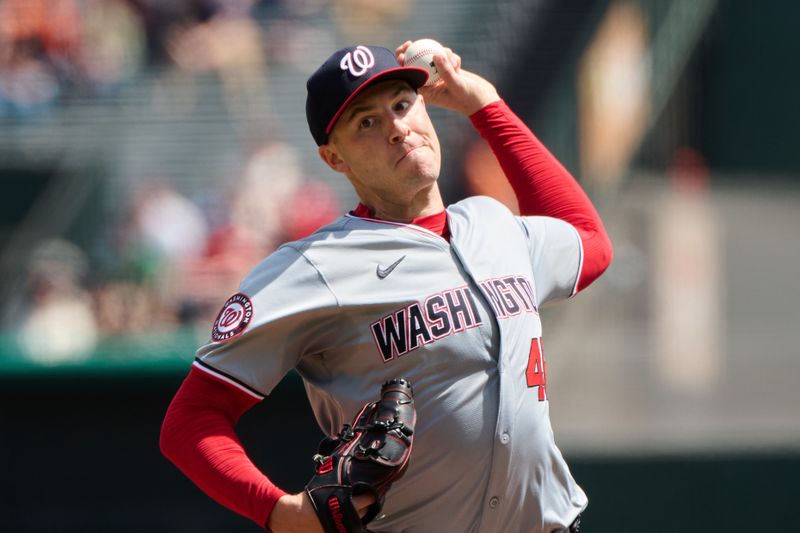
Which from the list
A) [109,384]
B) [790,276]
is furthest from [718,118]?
[109,384]

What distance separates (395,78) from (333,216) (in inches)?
236

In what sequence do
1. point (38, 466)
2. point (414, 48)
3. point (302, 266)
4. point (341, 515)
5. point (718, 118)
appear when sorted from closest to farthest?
point (341, 515) < point (302, 266) < point (414, 48) < point (38, 466) < point (718, 118)

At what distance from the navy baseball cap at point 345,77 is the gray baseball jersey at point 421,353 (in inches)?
10.2

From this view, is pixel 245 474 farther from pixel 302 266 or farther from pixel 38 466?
pixel 38 466

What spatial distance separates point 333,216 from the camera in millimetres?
8664

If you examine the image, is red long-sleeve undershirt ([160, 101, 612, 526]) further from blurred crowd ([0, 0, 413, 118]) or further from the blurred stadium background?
blurred crowd ([0, 0, 413, 118])

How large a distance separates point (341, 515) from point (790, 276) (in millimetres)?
8698

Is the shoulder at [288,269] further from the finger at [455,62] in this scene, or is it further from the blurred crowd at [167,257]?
the blurred crowd at [167,257]

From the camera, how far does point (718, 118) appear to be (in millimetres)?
11984


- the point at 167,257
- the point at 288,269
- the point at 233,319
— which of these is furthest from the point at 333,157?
the point at 167,257

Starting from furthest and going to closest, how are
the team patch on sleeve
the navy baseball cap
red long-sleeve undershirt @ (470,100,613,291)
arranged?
red long-sleeve undershirt @ (470,100,613,291) → the navy baseball cap → the team patch on sleeve

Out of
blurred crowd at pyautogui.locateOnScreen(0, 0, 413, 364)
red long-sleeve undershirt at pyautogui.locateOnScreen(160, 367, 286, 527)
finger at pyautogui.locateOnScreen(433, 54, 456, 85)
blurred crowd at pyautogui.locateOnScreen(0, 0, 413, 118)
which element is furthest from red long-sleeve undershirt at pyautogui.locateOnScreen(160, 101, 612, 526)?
blurred crowd at pyautogui.locateOnScreen(0, 0, 413, 118)

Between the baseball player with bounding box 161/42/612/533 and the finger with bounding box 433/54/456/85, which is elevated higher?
the finger with bounding box 433/54/456/85

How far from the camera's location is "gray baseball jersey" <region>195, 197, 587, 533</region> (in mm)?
2521
